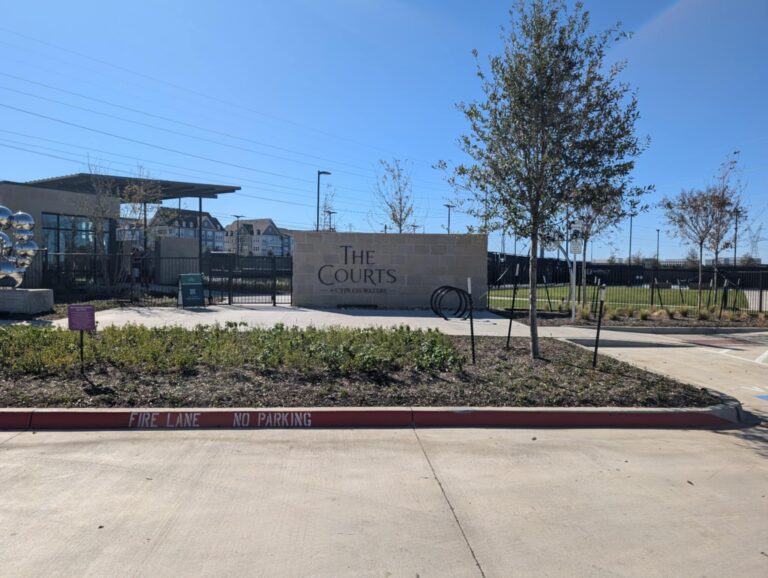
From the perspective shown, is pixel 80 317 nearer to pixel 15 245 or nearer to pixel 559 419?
pixel 559 419

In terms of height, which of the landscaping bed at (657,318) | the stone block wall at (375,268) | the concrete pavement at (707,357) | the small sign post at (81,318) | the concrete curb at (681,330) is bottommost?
the concrete pavement at (707,357)

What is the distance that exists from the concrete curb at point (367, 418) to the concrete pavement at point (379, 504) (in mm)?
224

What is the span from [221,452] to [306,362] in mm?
2679

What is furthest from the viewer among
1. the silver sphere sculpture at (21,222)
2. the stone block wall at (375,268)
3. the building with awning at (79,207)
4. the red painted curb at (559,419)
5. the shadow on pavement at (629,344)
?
the building with awning at (79,207)

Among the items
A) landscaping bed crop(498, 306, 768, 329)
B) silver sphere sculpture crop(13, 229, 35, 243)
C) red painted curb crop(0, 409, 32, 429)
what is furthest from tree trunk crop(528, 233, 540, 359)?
silver sphere sculpture crop(13, 229, 35, 243)

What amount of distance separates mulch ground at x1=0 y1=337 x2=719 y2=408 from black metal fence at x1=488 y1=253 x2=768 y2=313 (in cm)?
1029

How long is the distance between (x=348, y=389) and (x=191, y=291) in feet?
43.6

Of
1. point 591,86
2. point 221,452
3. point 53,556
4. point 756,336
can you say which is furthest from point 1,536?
A: point 756,336

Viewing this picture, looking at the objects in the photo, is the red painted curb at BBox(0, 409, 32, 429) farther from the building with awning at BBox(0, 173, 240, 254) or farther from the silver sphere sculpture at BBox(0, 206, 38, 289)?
the building with awning at BBox(0, 173, 240, 254)

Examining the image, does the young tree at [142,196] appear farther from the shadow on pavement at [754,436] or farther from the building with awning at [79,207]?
the shadow on pavement at [754,436]

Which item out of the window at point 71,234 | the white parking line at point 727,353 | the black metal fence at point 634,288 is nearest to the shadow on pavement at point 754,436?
the white parking line at point 727,353

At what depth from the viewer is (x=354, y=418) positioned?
21.3 feet

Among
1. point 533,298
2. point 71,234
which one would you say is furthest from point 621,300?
point 71,234

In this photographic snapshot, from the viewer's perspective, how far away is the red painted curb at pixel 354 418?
6.25 metres
